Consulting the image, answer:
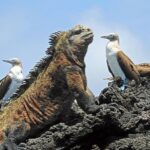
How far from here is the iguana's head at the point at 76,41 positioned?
13211 millimetres

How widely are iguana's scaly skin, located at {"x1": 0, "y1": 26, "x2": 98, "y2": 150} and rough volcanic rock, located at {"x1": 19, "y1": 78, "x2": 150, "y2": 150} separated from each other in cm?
21

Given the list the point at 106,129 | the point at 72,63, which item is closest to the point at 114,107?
the point at 106,129

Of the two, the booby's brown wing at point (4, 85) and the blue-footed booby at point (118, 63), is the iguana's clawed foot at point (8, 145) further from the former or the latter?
the booby's brown wing at point (4, 85)

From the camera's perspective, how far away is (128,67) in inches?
616

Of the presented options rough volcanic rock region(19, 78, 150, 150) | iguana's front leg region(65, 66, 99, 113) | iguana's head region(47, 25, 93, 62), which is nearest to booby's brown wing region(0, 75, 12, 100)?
iguana's head region(47, 25, 93, 62)

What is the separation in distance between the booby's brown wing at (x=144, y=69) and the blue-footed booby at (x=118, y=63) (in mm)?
65

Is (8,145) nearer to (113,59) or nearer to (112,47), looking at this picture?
(113,59)

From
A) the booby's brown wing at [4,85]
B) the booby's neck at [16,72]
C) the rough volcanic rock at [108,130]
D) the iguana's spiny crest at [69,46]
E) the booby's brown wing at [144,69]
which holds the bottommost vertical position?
the rough volcanic rock at [108,130]

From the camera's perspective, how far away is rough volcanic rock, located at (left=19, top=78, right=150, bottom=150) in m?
12.2

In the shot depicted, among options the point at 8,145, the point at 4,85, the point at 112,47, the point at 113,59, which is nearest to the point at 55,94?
the point at 8,145

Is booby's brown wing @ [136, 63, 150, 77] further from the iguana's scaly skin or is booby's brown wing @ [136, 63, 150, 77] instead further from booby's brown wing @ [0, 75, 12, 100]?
booby's brown wing @ [0, 75, 12, 100]

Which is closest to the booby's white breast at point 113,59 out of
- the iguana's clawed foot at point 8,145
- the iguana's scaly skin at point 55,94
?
the iguana's scaly skin at point 55,94

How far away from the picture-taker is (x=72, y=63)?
1311 cm

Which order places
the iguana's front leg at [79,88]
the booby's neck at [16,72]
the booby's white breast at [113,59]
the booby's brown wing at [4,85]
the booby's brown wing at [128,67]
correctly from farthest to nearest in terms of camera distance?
the booby's neck at [16,72]
the booby's brown wing at [4,85]
the booby's white breast at [113,59]
the booby's brown wing at [128,67]
the iguana's front leg at [79,88]
